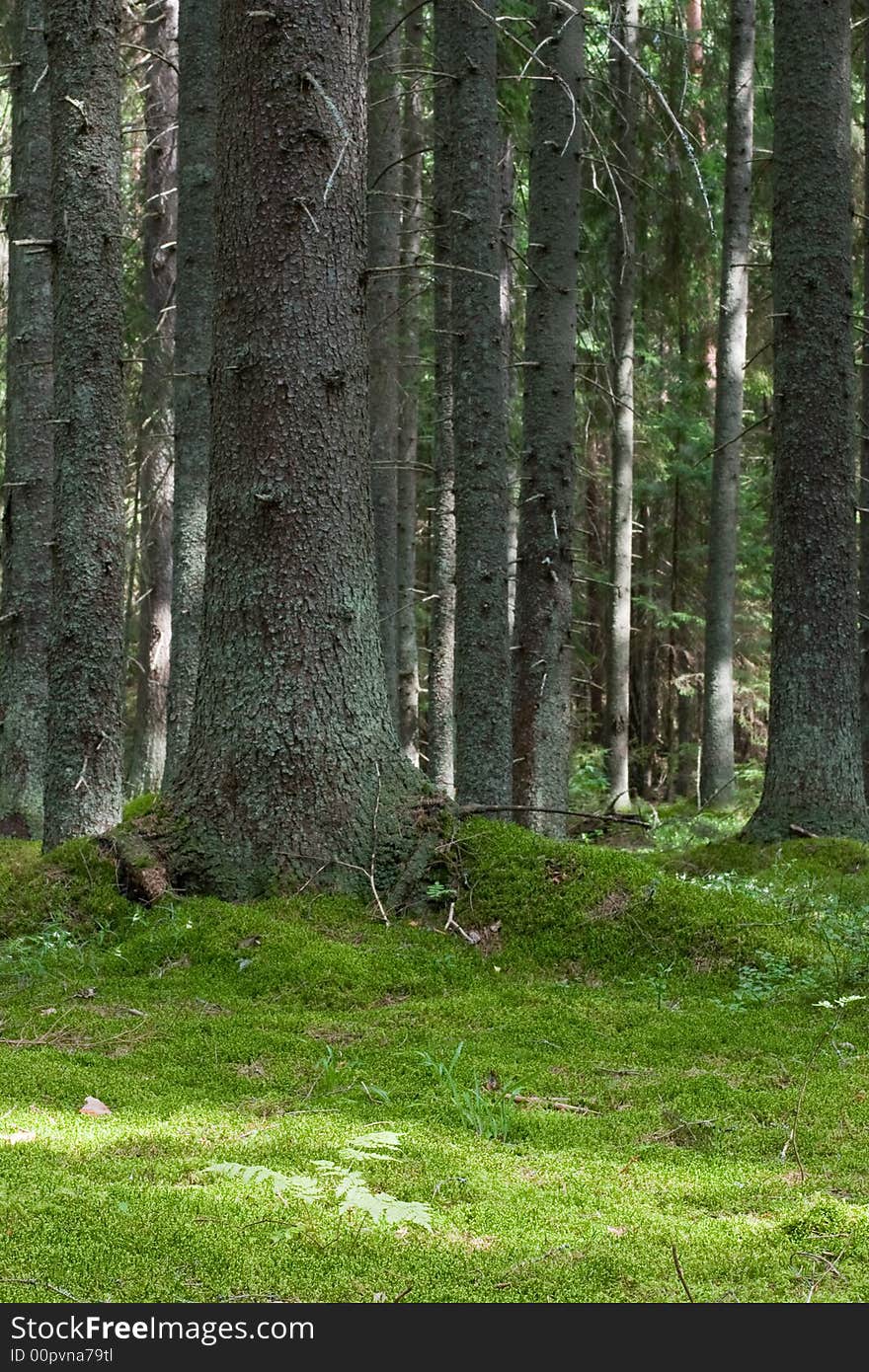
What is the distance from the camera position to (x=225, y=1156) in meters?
A: 3.07

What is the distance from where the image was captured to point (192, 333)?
11102 millimetres

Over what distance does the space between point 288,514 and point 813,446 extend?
4.78 metres

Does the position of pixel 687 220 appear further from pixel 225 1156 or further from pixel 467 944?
pixel 225 1156

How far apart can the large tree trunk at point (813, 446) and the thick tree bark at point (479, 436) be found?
214 cm

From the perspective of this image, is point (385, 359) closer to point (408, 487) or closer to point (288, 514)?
point (408, 487)

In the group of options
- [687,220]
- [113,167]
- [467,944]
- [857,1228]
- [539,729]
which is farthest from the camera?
[687,220]

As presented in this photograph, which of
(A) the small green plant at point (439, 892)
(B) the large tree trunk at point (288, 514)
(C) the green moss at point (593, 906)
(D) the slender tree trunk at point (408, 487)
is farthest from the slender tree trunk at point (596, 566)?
(A) the small green plant at point (439, 892)

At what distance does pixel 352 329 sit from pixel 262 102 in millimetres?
1104

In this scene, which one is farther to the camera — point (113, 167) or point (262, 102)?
point (113, 167)

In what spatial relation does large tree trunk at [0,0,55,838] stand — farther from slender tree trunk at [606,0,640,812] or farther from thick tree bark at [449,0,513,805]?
slender tree trunk at [606,0,640,812]

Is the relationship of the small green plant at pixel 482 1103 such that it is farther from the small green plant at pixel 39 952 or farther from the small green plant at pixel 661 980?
the small green plant at pixel 39 952

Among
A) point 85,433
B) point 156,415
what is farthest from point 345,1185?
point 156,415

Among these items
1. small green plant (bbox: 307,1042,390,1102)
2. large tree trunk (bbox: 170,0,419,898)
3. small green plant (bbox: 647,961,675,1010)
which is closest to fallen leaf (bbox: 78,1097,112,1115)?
small green plant (bbox: 307,1042,390,1102)

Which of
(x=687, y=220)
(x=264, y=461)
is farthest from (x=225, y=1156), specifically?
(x=687, y=220)
